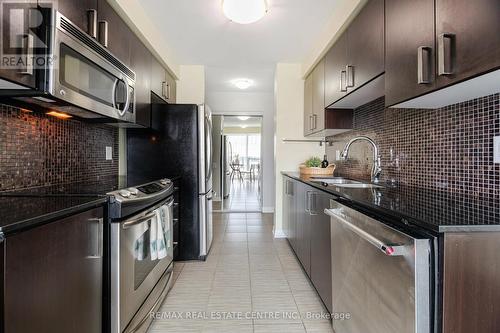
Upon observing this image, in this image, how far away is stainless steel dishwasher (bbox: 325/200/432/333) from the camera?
0.88m

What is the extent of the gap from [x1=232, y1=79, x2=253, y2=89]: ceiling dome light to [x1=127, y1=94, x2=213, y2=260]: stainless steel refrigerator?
2.11 meters

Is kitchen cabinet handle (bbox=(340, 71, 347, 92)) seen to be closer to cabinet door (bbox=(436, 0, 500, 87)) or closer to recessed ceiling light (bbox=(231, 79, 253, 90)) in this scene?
cabinet door (bbox=(436, 0, 500, 87))

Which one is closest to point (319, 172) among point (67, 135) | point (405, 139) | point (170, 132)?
point (405, 139)

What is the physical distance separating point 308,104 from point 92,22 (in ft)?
8.44

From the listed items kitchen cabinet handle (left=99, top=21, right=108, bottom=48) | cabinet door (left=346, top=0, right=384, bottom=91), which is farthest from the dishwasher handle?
kitchen cabinet handle (left=99, top=21, right=108, bottom=48)

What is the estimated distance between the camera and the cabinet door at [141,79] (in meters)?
2.29

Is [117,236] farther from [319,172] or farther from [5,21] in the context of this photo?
[319,172]

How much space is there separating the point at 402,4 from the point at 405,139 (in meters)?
0.89

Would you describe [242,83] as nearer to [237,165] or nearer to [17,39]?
[17,39]

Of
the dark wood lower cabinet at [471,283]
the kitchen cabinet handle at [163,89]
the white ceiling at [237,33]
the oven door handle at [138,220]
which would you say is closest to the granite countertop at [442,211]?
the dark wood lower cabinet at [471,283]

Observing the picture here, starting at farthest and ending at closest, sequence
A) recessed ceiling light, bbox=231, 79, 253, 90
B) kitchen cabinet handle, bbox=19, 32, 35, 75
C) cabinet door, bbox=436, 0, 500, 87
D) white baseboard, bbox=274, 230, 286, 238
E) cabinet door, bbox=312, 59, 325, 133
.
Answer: recessed ceiling light, bbox=231, 79, 253, 90, white baseboard, bbox=274, 230, 286, 238, cabinet door, bbox=312, 59, 325, 133, kitchen cabinet handle, bbox=19, 32, 35, 75, cabinet door, bbox=436, 0, 500, 87

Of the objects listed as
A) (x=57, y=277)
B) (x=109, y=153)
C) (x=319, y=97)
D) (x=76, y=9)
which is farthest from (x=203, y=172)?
(x=57, y=277)

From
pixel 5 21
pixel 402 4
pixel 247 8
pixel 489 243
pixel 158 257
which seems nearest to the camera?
pixel 489 243

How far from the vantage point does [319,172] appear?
3.22 meters
